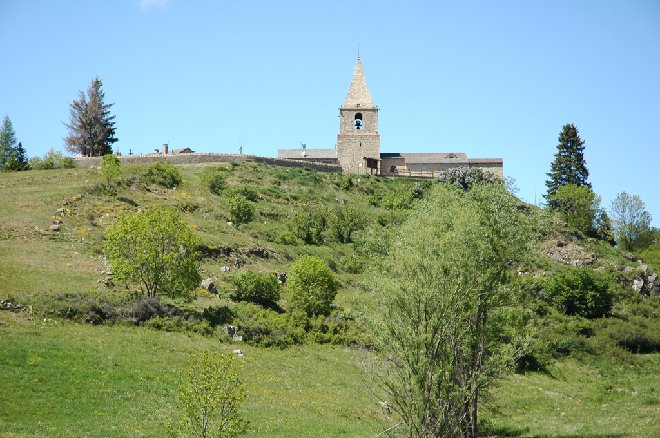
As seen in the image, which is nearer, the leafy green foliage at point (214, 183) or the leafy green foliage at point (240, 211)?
the leafy green foliage at point (240, 211)

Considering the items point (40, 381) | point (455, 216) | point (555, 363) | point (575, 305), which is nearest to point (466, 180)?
point (575, 305)

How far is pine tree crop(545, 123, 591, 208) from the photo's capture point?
88000mm

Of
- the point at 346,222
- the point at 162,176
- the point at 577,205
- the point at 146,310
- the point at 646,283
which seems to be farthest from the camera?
the point at 577,205

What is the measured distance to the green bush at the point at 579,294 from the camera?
183ft

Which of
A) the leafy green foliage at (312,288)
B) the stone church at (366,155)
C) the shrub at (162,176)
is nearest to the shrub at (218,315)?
the leafy green foliage at (312,288)

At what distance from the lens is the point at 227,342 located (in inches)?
1590

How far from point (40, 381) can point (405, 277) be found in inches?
591

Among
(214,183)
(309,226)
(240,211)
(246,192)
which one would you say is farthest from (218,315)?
(214,183)

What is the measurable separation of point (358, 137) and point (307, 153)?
736 cm

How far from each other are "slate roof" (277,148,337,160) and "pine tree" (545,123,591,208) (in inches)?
1097

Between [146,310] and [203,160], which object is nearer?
[146,310]

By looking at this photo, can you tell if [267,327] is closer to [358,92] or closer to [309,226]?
[309,226]

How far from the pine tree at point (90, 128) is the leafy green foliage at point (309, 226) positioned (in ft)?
115

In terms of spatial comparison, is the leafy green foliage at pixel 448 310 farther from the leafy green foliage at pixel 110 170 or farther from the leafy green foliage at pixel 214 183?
the leafy green foliage at pixel 214 183
